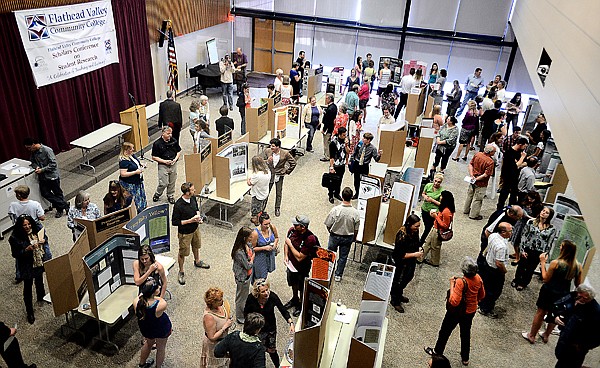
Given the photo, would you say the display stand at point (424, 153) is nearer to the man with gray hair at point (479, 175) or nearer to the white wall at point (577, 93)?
the man with gray hair at point (479, 175)

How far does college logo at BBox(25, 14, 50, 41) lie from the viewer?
27.3 ft

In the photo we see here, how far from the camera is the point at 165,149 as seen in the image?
7844mm

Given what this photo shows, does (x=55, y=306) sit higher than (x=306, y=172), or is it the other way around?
(x=55, y=306)

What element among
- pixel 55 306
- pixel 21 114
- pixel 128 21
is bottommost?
pixel 55 306

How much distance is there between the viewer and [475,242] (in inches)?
312

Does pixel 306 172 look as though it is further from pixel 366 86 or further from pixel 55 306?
pixel 55 306

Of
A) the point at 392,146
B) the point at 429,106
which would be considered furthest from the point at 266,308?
the point at 429,106

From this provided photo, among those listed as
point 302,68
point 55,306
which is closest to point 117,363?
point 55,306

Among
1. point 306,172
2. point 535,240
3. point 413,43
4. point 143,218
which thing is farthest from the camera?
point 413,43

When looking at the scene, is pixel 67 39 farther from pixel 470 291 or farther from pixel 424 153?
pixel 470 291

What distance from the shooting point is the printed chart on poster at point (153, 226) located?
18.0 ft

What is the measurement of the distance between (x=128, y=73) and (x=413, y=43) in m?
9.15

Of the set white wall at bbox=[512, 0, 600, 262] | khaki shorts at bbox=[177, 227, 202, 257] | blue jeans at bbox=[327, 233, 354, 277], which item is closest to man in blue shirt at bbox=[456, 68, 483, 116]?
white wall at bbox=[512, 0, 600, 262]

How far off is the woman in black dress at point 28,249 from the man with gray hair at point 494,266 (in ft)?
17.7
